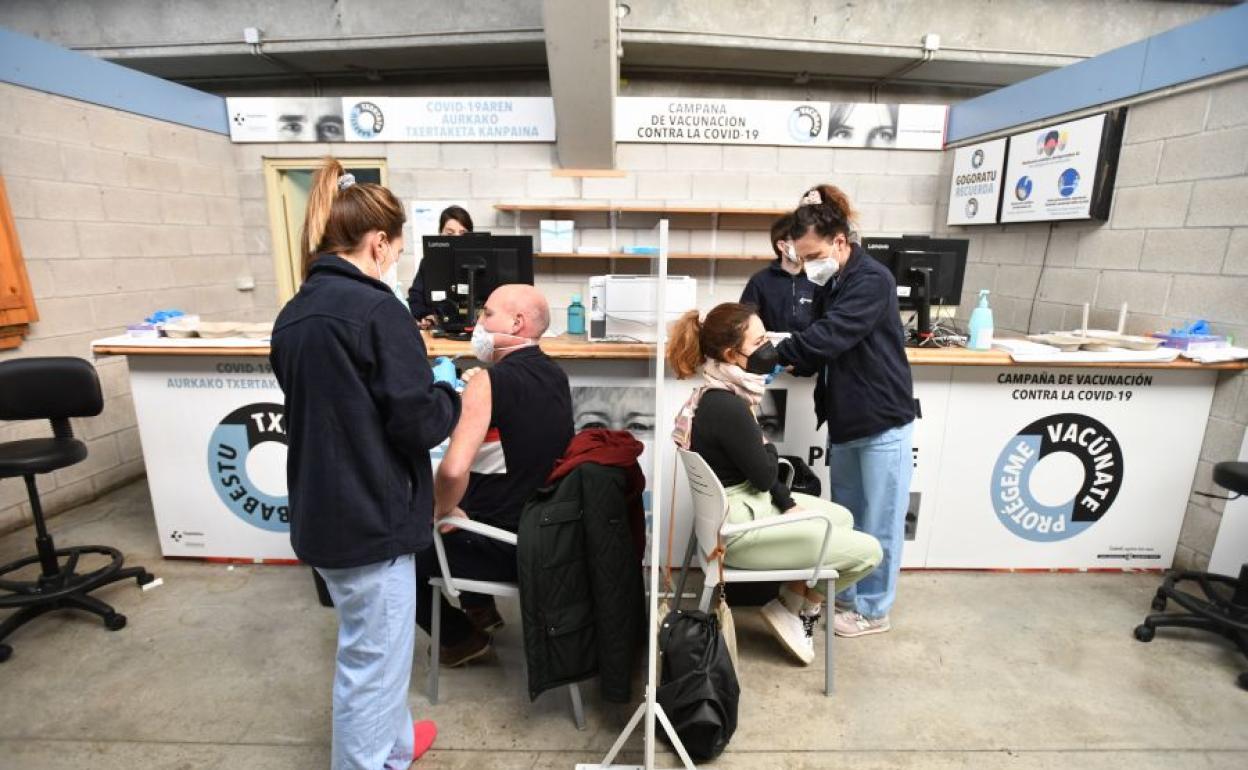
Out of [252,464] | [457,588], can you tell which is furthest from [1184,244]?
[252,464]

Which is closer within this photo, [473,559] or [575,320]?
[473,559]

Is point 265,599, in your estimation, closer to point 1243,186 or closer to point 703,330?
point 703,330

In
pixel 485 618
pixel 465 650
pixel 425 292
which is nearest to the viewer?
pixel 465 650

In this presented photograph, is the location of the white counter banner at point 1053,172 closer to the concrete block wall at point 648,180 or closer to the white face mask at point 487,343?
the concrete block wall at point 648,180

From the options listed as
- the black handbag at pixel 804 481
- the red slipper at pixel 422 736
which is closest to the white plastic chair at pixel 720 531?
the black handbag at pixel 804 481

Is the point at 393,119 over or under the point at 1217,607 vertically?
over

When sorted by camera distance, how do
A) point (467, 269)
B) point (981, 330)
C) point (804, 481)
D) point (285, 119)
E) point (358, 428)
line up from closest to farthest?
1. point (358, 428)
2. point (804, 481)
3. point (981, 330)
4. point (467, 269)
5. point (285, 119)

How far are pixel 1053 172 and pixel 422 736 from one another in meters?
3.95

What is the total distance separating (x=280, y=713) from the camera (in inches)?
69.5

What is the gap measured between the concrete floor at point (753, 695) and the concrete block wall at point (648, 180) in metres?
2.96

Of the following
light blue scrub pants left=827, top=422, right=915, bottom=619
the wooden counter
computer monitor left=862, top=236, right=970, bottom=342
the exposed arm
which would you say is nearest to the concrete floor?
light blue scrub pants left=827, top=422, right=915, bottom=619

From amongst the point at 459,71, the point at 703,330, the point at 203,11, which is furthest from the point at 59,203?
the point at 703,330

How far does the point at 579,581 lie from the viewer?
1493 millimetres

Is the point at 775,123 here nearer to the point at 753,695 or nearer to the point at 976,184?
the point at 976,184
